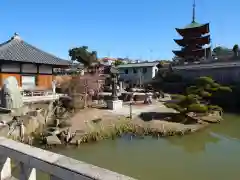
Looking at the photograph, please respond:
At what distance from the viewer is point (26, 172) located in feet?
6.82

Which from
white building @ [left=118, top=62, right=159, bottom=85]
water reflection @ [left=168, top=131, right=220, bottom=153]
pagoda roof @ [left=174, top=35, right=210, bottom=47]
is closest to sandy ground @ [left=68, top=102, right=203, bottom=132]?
water reflection @ [left=168, top=131, right=220, bottom=153]

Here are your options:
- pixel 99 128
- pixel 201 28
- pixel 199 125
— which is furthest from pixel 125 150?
pixel 201 28

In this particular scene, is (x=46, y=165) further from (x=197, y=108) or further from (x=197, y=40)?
(x=197, y=40)

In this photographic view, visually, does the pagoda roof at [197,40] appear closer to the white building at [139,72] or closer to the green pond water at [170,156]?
the white building at [139,72]

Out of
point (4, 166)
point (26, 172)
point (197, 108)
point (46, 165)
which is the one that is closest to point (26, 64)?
point (197, 108)

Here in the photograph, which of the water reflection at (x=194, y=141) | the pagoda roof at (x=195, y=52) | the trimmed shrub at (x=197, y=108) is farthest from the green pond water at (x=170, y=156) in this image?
the pagoda roof at (x=195, y=52)

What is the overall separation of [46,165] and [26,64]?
1450 centimetres

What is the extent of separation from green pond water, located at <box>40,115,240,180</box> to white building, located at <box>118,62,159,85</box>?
22314 millimetres

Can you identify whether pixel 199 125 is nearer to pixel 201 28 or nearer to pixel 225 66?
pixel 225 66

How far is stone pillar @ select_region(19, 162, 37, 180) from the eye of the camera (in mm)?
2064

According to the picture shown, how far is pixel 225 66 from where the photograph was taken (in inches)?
959

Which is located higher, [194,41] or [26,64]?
[194,41]

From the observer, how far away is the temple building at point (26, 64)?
14.0 metres

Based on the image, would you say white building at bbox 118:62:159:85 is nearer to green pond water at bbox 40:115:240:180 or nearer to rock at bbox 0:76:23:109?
green pond water at bbox 40:115:240:180
